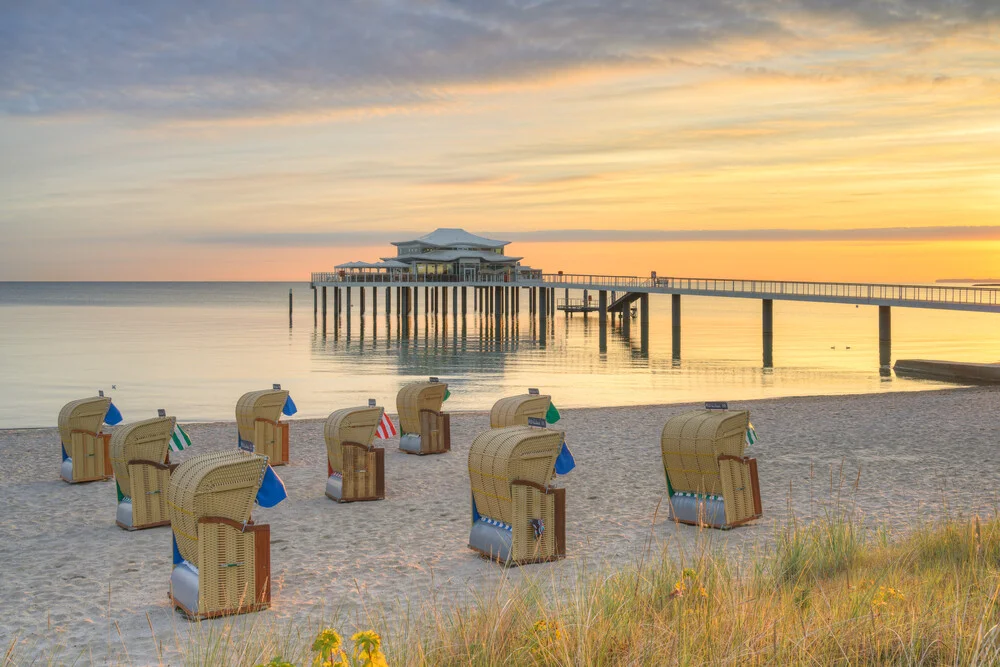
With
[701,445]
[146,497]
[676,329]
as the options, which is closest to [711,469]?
[701,445]

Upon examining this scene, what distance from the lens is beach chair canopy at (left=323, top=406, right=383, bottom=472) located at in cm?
1145

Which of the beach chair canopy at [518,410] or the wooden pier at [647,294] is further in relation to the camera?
the wooden pier at [647,294]

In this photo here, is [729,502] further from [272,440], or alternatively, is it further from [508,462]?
[272,440]

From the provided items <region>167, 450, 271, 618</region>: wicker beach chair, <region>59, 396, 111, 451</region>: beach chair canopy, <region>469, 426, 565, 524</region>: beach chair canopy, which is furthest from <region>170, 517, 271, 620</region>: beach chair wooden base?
<region>59, 396, 111, 451</region>: beach chair canopy

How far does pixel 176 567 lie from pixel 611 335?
2219 inches

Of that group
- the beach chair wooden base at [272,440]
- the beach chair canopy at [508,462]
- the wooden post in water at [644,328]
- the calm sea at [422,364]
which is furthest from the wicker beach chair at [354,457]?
the wooden post in water at [644,328]

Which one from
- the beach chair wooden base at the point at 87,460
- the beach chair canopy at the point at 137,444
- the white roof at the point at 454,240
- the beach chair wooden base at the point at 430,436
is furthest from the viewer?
the white roof at the point at 454,240

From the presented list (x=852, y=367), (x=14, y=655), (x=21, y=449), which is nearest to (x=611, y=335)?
(x=852, y=367)

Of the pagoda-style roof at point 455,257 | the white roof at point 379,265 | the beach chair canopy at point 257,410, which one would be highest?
the pagoda-style roof at point 455,257

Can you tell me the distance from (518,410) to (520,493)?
157 inches

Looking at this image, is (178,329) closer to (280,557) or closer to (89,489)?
(89,489)

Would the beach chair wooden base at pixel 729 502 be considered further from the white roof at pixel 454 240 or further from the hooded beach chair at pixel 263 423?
the white roof at pixel 454 240

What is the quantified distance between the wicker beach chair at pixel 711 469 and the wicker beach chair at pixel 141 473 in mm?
5463

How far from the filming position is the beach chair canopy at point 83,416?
12688 millimetres
